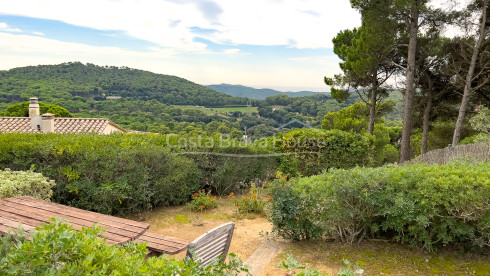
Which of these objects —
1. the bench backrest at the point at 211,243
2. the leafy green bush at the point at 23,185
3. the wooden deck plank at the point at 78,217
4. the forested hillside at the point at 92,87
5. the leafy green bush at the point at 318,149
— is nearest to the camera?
the bench backrest at the point at 211,243

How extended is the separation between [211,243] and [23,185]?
3032mm

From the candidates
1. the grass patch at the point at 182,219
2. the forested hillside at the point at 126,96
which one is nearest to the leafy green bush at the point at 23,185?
the grass patch at the point at 182,219

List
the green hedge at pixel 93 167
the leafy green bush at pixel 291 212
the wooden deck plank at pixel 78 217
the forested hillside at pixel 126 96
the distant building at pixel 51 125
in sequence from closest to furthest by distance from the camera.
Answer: the wooden deck plank at pixel 78 217
the leafy green bush at pixel 291 212
the green hedge at pixel 93 167
the distant building at pixel 51 125
the forested hillside at pixel 126 96

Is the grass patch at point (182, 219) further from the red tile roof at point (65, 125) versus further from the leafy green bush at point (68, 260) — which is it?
the red tile roof at point (65, 125)

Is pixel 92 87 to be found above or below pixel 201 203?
above

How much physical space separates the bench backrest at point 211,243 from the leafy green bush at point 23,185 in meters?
2.91

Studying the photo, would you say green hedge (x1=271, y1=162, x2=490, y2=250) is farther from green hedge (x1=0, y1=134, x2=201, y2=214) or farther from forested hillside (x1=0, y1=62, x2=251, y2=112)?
forested hillside (x1=0, y1=62, x2=251, y2=112)

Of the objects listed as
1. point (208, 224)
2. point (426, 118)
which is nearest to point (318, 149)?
point (208, 224)

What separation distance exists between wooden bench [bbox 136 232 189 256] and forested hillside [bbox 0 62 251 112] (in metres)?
34.0

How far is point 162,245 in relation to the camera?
127 inches

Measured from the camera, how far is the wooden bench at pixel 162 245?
3.10 metres

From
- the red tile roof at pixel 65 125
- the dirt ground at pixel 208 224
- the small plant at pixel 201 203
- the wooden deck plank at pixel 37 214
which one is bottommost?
the dirt ground at pixel 208 224

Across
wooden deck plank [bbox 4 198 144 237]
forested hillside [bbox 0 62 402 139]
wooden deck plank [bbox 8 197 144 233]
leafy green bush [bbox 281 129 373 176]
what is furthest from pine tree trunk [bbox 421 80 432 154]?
wooden deck plank [bbox 4 198 144 237]

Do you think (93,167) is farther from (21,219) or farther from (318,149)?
(318,149)
